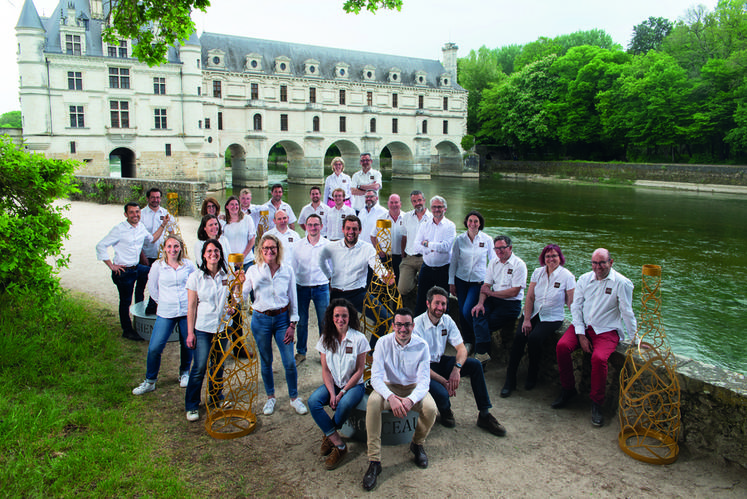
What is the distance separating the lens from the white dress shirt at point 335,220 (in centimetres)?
752

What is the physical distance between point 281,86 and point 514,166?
21801mm

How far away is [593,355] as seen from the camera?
4.79 meters

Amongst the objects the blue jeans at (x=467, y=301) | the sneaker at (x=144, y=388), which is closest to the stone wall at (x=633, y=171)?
the blue jeans at (x=467, y=301)

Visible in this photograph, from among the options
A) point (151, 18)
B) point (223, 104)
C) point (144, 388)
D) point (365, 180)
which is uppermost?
point (223, 104)

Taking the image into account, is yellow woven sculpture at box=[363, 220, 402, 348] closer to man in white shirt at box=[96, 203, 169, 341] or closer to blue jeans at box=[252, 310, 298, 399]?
blue jeans at box=[252, 310, 298, 399]

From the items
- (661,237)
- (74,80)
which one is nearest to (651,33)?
(661,237)

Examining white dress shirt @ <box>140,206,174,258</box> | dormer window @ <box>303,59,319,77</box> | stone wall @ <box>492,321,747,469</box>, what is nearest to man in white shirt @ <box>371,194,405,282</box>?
white dress shirt @ <box>140,206,174,258</box>

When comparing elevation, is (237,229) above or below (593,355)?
above

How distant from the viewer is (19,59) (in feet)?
93.6

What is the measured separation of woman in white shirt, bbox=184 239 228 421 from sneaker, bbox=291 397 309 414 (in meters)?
0.70

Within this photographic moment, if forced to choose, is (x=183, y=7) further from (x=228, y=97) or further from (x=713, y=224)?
(x=228, y=97)

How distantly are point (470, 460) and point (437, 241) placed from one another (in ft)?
9.34

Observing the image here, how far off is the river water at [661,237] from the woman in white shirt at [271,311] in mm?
5903

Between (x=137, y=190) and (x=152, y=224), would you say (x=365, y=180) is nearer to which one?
(x=152, y=224)
